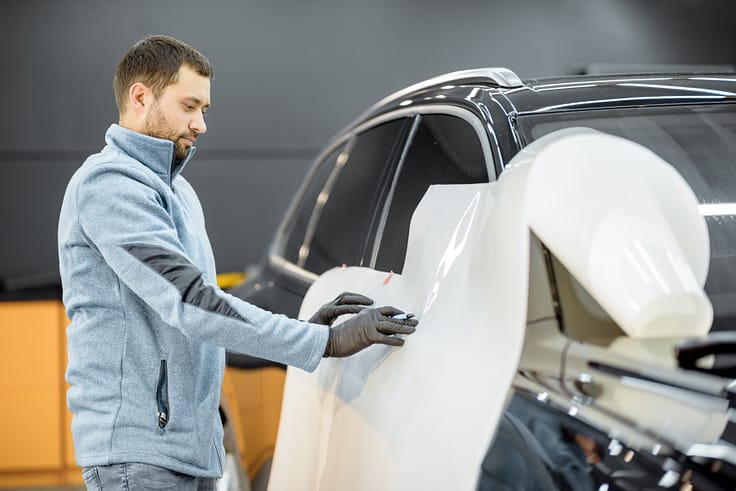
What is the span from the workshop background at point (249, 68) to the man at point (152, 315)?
353 cm

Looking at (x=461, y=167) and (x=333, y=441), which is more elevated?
(x=461, y=167)

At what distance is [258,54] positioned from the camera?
561cm

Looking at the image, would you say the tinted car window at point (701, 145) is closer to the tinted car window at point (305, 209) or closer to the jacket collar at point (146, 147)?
the jacket collar at point (146, 147)

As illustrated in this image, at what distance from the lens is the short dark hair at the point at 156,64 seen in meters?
1.85

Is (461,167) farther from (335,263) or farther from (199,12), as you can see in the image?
(199,12)

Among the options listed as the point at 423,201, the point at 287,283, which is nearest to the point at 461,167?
the point at 423,201

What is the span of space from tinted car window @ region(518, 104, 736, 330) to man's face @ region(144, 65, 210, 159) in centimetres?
62

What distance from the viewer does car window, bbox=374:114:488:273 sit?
73.5 inches

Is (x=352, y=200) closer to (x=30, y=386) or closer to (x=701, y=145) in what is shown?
(x=701, y=145)

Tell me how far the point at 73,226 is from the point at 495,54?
438cm

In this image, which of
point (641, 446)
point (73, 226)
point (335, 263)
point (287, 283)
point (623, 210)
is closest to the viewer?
point (641, 446)

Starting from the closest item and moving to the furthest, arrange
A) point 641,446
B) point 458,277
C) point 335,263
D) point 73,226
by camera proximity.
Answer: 1. point 641,446
2. point 458,277
3. point 73,226
4. point 335,263

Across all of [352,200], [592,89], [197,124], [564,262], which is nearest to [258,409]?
[352,200]

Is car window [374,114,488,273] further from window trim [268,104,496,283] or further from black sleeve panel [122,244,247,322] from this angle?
black sleeve panel [122,244,247,322]
